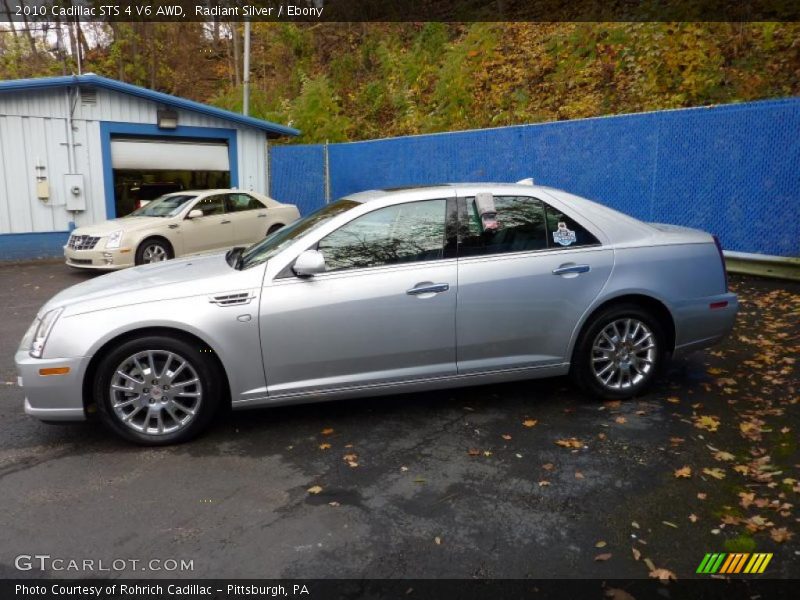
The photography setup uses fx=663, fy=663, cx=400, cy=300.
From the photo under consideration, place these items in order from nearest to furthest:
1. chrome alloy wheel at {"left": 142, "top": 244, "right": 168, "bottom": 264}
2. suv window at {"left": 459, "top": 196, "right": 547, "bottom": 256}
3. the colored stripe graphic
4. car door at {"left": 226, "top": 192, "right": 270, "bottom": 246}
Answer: the colored stripe graphic < suv window at {"left": 459, "top": 196, "right": 547, "bottom": 256} < chrome alloy wheel at {"left": 142, "top": 244, "right": 168, "bottom": 264} < car door at {"left": 226, "top": 192, "right": 270, "bottom": 246}

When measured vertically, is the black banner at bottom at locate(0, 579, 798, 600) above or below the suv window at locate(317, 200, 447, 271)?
below

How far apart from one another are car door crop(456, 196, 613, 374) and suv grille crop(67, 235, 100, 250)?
8609mm

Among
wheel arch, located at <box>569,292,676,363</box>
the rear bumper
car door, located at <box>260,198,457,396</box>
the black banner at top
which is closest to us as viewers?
car door, located at <box>260,198,457,396</box>

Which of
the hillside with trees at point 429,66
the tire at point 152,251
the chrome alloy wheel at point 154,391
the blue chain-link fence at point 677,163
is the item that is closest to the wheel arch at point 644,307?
the chrome alloy wheel at point 154,391

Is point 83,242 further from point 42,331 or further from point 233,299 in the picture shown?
point 233,299

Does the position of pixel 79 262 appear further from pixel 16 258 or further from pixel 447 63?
pixel 447 63

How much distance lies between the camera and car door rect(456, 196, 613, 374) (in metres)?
4.64

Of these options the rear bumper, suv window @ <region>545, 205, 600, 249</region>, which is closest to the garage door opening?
suv window @ <region>545, 205, 600, 249</region>

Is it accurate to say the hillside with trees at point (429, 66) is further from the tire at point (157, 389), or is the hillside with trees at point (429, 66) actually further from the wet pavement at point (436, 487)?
the tire at point (157, 389)

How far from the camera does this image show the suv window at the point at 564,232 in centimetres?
488

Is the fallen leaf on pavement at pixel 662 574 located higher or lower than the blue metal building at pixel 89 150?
lower

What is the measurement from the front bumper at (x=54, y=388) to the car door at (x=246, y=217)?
8727 millimetres

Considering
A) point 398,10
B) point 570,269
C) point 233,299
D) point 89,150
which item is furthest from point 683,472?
point 398,10

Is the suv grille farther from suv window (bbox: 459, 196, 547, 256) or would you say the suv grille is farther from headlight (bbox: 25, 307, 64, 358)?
suv window (bbox: 459, 196, 547, 256)
